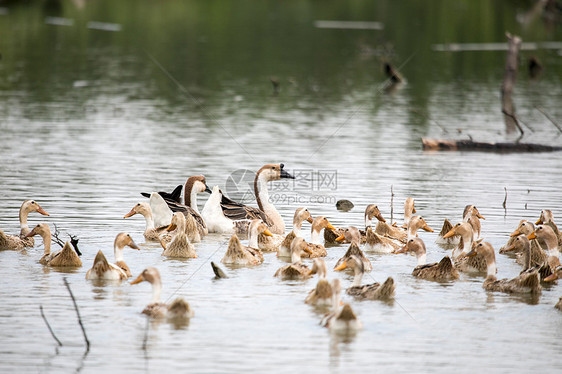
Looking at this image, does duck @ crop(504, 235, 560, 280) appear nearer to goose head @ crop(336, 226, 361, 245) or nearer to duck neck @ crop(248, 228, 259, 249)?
goose head @ crop(336, 226, 361, 245)

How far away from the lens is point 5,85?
35750mm

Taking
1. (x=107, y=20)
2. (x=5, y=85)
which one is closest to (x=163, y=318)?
(x=5, y=85)

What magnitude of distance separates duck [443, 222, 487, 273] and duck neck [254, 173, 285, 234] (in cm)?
303

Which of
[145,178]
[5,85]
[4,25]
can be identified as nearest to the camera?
[145,178]

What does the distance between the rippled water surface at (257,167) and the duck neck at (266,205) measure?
39.8 inches

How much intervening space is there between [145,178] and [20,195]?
3092 mm

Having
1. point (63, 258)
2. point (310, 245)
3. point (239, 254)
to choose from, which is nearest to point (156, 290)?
point (63, 258)

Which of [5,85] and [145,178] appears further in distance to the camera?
[5,85]

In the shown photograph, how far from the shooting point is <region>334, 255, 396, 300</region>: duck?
11.2 m

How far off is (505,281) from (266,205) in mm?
5164

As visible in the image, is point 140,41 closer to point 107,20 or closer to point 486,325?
point 107,20

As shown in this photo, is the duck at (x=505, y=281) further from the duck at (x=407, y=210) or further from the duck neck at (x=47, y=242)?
the duck neck at (x=47, y=242)

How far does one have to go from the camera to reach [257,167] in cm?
2162

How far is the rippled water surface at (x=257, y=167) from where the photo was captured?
9.66 m
